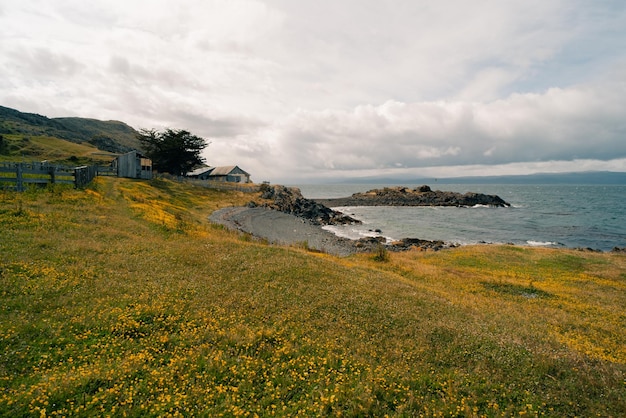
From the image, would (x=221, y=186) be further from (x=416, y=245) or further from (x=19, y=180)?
(x=19, y=180)

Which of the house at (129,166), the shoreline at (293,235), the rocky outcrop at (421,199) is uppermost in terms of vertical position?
the house at (129,166)

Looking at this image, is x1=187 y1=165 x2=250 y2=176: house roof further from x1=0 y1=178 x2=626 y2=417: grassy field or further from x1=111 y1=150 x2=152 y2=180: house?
x1=0 y1=178 x2=626 y2=417: grassy field

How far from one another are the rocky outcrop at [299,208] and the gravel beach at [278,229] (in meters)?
10.8

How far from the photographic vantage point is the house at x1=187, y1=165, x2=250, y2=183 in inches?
4481

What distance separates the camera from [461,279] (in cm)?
2777

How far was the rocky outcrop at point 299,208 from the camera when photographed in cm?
8144

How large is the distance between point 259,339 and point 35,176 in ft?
109

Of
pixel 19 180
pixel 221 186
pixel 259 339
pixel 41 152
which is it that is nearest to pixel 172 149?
pixel 221 186

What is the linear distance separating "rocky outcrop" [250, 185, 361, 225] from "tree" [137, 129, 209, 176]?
2234cm

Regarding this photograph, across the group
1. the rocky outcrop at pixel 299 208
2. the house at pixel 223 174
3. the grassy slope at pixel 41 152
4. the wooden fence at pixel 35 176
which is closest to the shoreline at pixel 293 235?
the rocky outcrop at pixel 299 208

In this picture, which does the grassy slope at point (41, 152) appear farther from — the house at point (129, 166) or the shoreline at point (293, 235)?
the shoreline at point (293, 235)

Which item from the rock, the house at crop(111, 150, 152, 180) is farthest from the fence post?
the rock

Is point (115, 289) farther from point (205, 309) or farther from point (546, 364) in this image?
point (546, 364)

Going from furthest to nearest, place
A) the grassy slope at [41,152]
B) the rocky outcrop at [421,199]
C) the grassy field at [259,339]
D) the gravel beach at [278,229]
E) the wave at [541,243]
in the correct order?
the rocky outcrop at [421,199], the grassy slope at [41,152], the wave at [541,243], the gravel beach at [278,229], the grassy field at [259,339]
